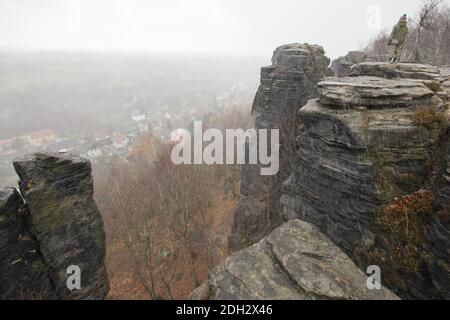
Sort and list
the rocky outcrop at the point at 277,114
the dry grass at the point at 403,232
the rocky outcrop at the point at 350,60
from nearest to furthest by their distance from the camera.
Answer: the dry grass at the point at 403,232
the rocky outcrop at the point at 277,114
the rocky outcrop at the point at 350,60

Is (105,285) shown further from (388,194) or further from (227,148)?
(227,148)

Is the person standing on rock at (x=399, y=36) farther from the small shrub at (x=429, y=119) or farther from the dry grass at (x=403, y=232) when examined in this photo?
the dry grass at (x=403, y=232)

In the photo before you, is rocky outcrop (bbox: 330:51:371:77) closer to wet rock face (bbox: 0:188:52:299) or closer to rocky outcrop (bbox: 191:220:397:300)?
rocky outcrop (bbox: 191:220:397:300)

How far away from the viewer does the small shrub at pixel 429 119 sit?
367 inches

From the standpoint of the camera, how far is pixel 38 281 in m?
12.9

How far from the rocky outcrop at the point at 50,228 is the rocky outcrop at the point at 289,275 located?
345 inches

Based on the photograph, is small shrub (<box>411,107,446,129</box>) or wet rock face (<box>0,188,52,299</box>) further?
wet rock face (<box>0,188,52,299</box>)

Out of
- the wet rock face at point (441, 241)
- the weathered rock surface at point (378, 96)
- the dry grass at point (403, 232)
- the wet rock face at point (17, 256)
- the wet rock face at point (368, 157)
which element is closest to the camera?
the wet rock face at point (441, 241)

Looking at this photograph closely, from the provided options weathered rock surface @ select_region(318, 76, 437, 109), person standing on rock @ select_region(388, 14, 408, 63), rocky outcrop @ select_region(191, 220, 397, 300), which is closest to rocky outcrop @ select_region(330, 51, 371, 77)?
person standing on rock @ select_region(388, 14, 408, 63)

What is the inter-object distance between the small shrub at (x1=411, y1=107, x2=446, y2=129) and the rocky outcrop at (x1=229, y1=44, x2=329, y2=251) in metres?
9.65

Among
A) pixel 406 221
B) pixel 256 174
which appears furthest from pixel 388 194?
pixel 256 174

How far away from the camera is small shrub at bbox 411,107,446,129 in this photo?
932 cm

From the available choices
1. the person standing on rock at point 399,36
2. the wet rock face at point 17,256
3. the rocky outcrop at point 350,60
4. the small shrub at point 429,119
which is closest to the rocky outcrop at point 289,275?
the small shrub at point 429,119

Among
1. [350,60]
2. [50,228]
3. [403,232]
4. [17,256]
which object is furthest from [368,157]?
[350,60]
